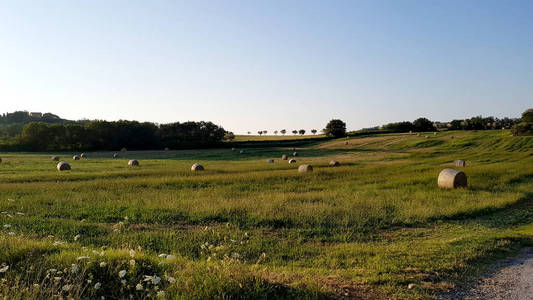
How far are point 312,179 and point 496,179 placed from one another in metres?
11.1

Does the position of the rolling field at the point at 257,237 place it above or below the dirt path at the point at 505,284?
above

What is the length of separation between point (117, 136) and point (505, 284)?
81.0 m

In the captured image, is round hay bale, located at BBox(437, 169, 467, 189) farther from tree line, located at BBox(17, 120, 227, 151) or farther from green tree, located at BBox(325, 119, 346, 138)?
green tree, located at BBox(325, 119, 346, 138)

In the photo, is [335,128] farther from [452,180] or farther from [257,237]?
[257,237]

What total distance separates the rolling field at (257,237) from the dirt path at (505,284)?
363 millimetres

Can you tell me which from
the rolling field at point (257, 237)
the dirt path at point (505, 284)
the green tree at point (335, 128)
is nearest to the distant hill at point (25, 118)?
the green tree at point (335, 128)

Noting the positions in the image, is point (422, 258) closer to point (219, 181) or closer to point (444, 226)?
point (444, 226)

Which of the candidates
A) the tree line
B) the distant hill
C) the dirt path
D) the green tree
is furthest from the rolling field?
the distant hill

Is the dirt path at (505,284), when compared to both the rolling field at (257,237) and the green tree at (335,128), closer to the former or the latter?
the rolling field at (257,237)

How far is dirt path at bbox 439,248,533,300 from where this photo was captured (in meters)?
6.23

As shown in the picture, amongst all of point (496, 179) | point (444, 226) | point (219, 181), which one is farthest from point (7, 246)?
point (496, 179)

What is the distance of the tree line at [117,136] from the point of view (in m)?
73.4

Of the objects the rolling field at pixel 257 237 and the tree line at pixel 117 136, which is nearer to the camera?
the rolling field at pixel 257 237

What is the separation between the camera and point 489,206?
14727 mm
